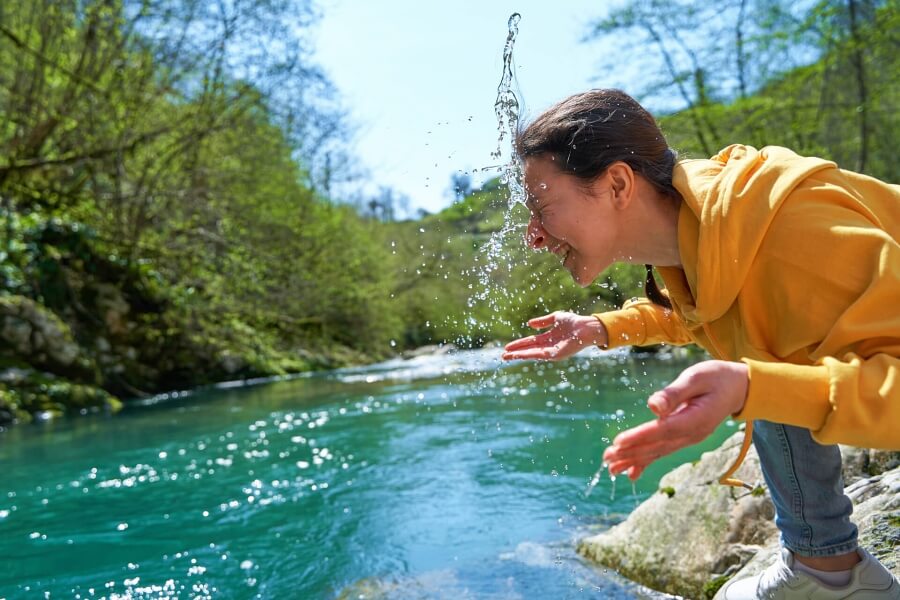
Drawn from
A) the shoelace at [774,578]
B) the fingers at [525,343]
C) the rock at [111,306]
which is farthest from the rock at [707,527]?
the rock at [111,306]

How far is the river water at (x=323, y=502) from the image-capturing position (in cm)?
305

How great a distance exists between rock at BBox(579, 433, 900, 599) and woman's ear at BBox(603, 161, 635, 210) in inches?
54.9

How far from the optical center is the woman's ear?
1.67 metres

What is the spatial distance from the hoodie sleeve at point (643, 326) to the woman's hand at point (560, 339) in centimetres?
4

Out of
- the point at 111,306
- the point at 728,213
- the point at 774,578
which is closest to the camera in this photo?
the point at 728,213

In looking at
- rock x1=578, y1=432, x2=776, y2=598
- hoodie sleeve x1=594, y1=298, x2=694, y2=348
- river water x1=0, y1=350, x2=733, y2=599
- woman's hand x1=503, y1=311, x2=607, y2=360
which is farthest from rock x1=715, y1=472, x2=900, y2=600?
woman's hand x1=503, y1=311, x2=607, y2=360

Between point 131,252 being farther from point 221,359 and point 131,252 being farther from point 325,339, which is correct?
point 325,339

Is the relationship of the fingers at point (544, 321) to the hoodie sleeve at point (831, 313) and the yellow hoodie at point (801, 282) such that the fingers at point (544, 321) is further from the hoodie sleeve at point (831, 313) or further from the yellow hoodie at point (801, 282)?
the hoodie sleeve at point (831, 313)

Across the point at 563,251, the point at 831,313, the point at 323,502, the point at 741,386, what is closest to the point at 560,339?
the point at 563,251

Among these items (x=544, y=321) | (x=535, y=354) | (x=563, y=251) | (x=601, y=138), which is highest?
(x=601, y=138)

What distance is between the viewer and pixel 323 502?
4469 millimetres

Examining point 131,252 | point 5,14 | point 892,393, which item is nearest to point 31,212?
point 131,252

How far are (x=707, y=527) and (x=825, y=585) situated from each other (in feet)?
4.07

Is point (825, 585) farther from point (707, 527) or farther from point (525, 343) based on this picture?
point (707, 527)
